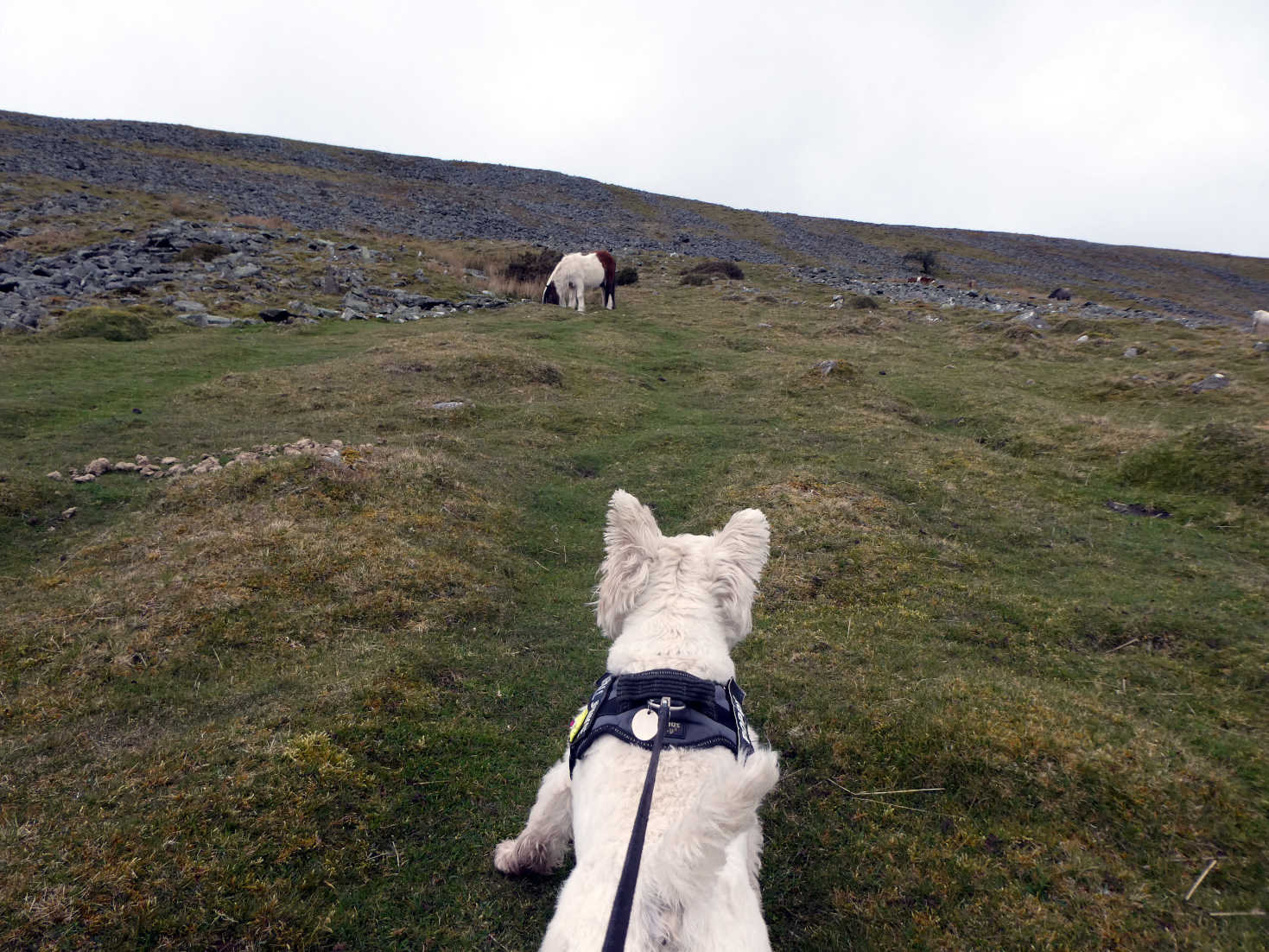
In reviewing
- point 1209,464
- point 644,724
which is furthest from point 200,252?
point 1209,464

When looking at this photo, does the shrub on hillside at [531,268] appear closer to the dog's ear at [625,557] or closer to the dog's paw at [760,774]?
the dog's ear at [625,557]

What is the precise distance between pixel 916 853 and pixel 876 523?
20.1ft

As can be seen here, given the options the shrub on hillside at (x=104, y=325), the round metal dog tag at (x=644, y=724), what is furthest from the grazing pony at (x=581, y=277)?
the round metal dog tag at (x=644, y=724)

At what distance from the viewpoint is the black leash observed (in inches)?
87.1

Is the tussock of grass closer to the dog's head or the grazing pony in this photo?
the grazing pony

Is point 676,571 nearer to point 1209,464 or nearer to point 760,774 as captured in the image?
point 760,774

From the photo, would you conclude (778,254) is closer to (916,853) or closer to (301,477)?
(301,477)

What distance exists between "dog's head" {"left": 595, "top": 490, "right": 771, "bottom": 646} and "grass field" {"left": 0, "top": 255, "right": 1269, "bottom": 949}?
199cm

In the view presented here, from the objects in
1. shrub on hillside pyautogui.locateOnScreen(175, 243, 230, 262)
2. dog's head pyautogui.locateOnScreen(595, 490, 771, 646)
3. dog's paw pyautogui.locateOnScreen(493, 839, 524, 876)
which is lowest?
dog's paw pyautogui.locateOnScreen(493, 839, 524, 876)

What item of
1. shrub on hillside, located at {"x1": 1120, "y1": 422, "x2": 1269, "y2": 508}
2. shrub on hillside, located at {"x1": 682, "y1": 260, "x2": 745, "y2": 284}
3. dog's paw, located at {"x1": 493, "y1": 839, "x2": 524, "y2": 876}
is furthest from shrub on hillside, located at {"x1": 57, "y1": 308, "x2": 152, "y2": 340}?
shrub on hillside, located at {"x1": 682, "y1": 260, "x2": 745, "y2": 284}

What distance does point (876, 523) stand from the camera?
9945 millimetres

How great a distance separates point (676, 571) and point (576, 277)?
89.6 feet

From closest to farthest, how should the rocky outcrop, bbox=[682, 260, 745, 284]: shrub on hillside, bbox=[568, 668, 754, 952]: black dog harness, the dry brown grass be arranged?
1. bbox=[568, 668, 754, 952]: black dog harness
2. the rocky outcrop
3. the dry brown grass
4. bbox=[682, 260, 745, 284]: shrub on hillside

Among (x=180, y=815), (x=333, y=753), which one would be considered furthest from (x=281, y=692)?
(x=180, y=815)
